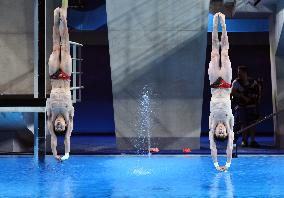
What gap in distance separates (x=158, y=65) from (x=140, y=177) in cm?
469

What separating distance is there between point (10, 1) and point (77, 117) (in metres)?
6.45

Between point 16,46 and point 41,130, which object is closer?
point 41,130

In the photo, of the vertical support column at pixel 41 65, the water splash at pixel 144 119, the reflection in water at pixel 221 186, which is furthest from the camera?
the water splash at pixel 144 119

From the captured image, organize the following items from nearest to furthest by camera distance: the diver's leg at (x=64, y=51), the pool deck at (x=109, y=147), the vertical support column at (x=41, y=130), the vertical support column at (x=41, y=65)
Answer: the diver's leg at (x=64, y=51) → the vertical support column at (x=41, y=65) → the vertical support column at (x=41, y=130) → the pool deck at (x=109, y=147)

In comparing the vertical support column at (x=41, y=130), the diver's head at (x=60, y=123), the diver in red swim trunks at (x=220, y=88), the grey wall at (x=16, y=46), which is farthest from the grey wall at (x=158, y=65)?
the diver's head at (x=60, y=123)

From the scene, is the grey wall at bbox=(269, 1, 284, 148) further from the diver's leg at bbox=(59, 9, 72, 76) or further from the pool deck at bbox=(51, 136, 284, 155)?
the diver's leg at bbox=(59, 9, 72, 76)

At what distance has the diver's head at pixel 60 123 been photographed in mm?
10070

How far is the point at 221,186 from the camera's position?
9953 mm

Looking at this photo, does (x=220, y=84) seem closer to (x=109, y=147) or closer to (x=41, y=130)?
(x=41, y=130)

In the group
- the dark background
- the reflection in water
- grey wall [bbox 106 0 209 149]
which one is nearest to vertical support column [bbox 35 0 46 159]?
the reflection in water

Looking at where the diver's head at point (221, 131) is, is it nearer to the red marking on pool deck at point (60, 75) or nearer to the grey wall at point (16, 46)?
the red marking on pool deck at point (60, 75)

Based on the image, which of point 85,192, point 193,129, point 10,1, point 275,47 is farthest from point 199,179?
point 10,1

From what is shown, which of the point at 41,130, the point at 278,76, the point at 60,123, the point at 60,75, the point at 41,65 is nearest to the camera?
the point at 60,75

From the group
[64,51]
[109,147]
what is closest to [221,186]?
[64,51]
